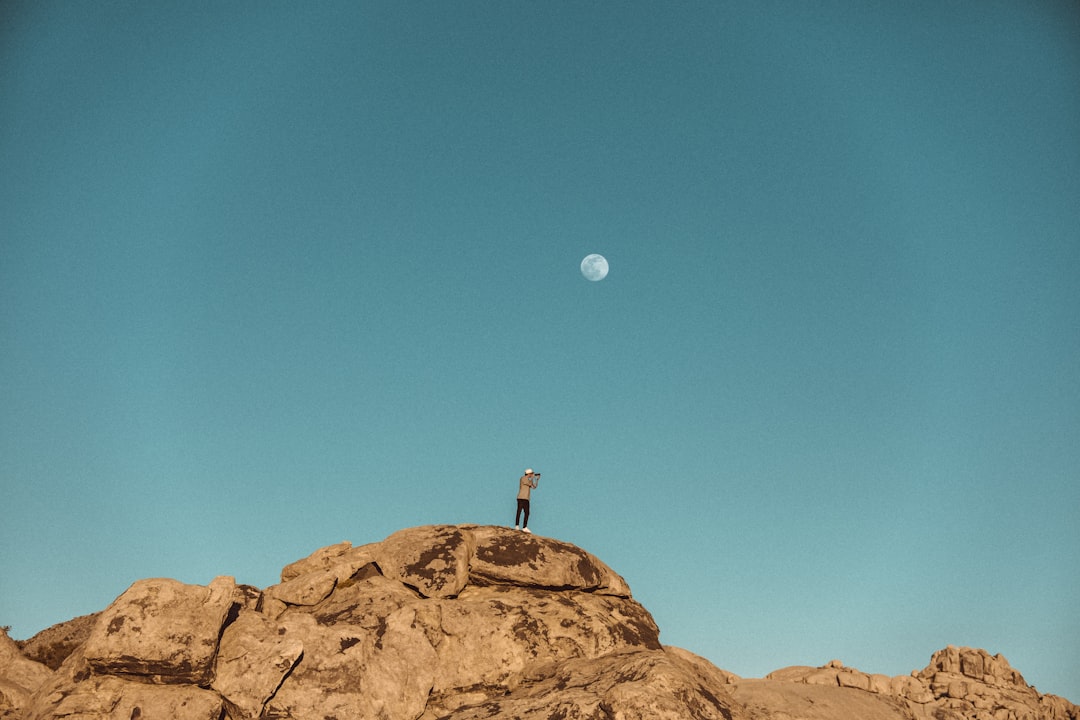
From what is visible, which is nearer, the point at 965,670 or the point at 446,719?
the point at 446,719

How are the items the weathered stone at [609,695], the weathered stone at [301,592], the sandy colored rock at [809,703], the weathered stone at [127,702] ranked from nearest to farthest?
the weathered stone at [609,695] → the weathered stone at [127,702] → the sandy colored rock at [809,703] → the weathered stone at [301,592]

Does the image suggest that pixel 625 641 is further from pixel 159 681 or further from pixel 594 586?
pixel 159 681

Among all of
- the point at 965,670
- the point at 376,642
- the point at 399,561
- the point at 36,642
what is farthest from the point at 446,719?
the point at 965,670

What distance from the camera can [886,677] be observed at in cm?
4597

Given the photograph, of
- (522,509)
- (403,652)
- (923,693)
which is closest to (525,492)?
(522,509)

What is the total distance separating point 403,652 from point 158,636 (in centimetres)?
739

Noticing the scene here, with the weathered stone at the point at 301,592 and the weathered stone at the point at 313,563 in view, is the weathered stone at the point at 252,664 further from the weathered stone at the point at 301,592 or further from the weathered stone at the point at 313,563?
the weathered stone at the point at 313,563

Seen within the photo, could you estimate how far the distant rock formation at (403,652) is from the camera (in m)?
19.4

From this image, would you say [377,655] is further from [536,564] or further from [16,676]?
[16,676]

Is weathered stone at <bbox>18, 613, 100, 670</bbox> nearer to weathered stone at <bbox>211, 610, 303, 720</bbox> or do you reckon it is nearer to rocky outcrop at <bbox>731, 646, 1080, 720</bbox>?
weathered stone at <bbox>211, 610, 303, 720</bbox>

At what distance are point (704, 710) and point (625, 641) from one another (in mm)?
7506

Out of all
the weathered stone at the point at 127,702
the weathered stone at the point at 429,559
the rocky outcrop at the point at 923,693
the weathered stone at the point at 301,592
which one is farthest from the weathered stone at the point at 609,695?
the weathered stone at the point at 127,702

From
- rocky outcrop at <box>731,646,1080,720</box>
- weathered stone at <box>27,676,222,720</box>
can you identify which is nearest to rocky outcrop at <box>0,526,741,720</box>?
weathered stone at <box>27,676,222,720</box>

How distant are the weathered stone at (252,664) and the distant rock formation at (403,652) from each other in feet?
0.13
